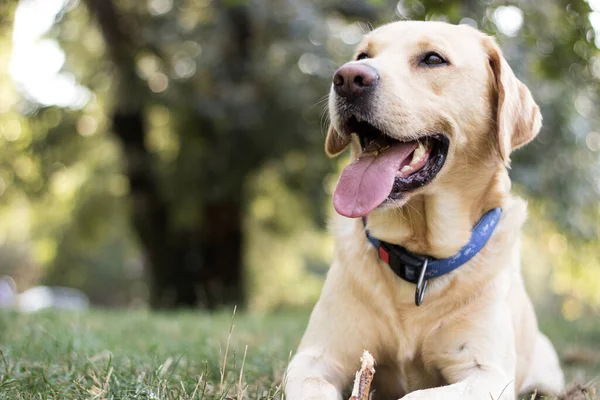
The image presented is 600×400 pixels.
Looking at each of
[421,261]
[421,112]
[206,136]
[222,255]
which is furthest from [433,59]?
[222,255]

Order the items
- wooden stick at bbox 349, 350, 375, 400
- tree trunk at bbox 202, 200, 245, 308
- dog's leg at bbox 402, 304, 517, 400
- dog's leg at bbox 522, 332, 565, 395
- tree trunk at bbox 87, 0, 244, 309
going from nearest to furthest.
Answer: wooden stick at bbox 349, 350, 375, 400 < dog's leg at bbox 402, 304, 517, 400 < dog's leg at bbox 522, 332, 565, 395 < tree trunk at bbox 87, 0, 244, 309 < tree trunk at bbox 202, 200, 245, 308

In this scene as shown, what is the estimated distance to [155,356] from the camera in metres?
3.04

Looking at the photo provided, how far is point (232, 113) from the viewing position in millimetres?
10078

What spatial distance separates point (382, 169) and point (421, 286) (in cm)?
53

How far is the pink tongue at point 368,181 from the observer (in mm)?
2764

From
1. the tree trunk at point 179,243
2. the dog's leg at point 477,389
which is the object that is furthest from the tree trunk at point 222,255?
the dog's leg at point 477,389

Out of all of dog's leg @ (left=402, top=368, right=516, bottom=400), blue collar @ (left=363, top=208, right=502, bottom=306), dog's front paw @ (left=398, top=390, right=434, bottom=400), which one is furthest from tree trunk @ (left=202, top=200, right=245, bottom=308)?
dog's front paw @ (left=398, top=390, right=434, bottom=400)

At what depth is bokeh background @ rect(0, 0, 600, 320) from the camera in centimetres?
1005

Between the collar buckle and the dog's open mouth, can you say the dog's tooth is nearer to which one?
the dog's open mouth

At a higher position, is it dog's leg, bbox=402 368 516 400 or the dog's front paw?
the dog's front paw

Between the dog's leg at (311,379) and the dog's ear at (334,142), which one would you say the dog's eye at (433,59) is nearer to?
the dog's ear at (334,142)

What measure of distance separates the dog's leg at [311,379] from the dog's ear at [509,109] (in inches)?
48.3

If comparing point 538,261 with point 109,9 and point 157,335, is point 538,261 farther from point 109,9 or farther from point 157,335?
point 157,335

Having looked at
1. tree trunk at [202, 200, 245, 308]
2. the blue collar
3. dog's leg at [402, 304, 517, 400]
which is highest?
the blue collar
